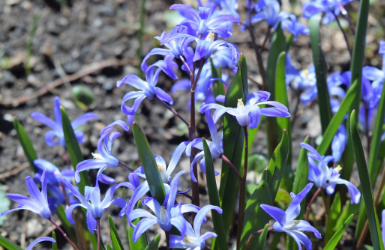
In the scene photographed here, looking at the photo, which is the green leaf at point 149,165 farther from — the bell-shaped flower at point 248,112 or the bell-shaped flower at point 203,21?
the bell-shaped flower at point 203,21

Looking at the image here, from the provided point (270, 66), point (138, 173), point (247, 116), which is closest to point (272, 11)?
point (270, 66)

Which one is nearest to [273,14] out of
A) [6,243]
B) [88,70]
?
A: [6,243]

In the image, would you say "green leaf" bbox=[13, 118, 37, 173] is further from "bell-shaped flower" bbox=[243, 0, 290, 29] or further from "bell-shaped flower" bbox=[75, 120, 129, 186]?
"bell-shaped flower" bbox=[243, 0, 290, 29]

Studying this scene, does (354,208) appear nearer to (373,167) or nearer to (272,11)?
(373,167)

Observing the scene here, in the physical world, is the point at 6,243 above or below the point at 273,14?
below

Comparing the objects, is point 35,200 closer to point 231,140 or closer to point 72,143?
point 72,143

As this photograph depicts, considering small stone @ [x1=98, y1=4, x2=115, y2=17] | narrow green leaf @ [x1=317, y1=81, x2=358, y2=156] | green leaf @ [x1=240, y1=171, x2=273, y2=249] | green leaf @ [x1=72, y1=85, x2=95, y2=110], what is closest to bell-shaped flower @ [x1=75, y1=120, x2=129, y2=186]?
green leaf @ [x1=240, y1=171, x2=273, y2=249]
